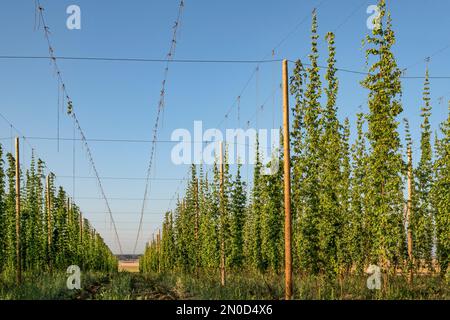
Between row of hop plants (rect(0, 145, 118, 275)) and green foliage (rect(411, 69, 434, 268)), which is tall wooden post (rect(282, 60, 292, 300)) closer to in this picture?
green foliage (rect(411, 69, 434, 268))

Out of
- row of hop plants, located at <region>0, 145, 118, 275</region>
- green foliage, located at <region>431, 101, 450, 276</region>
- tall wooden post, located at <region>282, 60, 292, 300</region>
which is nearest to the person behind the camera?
tall wooden post, located at <region>282, 60, 292, 300</region>

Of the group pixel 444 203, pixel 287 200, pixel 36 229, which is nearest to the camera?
pixel 287 200

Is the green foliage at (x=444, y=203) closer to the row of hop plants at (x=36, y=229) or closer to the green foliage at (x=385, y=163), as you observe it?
the green foliage at (x=385, y=163)

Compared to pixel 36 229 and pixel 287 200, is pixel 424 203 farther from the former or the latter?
pixel 36 229

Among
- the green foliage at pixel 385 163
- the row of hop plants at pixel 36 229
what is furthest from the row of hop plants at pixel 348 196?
the row of hop plants at pixel 36 229

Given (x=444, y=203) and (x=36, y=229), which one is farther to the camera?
(x=36, y=229)

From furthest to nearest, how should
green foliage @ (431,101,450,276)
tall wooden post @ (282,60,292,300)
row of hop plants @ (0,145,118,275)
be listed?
row of hop plants @ (0,145,118,275)
green foliage @ (431,101,450,276)
tall wooden post @ (282,60,292,300)

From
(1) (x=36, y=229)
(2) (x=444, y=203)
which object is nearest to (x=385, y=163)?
(2) (x=444, y=203)

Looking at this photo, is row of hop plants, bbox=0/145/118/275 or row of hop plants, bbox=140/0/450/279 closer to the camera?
row of hop plants, bbox=140/0/450/279

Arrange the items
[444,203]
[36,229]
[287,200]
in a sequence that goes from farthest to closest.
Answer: [36,229]
[444,203]
[287,200]

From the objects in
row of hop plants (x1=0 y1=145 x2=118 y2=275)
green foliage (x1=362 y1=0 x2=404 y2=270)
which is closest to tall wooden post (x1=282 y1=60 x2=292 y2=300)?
green foliage (x1=362 y1=0 x2=404 y2=270)

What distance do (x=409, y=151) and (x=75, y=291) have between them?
1777 cm
